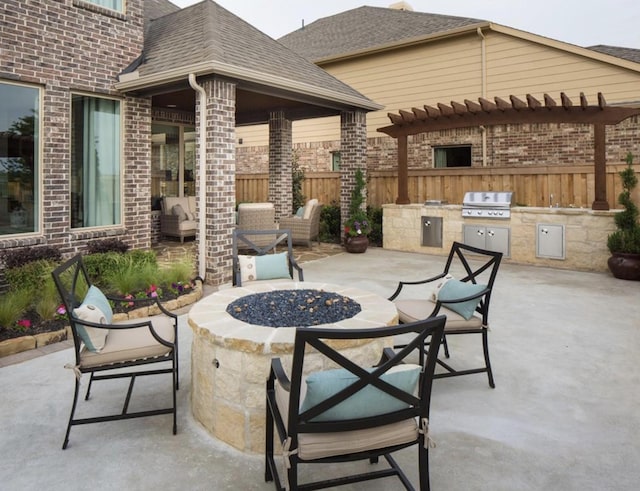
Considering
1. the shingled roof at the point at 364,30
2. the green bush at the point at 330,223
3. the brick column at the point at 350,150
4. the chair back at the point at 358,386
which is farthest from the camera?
the shingled roof at the point at 364,30

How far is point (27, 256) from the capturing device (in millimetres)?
6016

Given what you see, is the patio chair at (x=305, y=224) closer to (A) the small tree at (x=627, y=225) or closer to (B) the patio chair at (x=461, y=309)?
(A) the small tree at (x=627, y=225)

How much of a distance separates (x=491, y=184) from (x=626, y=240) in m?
3.19

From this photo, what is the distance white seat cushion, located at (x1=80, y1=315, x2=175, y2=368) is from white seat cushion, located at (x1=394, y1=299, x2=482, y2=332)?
5.79ft

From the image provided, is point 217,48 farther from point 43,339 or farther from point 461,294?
point 461,294

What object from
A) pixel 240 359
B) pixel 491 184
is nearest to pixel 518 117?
pixel 491 184

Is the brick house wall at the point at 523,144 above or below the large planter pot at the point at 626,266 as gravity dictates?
above

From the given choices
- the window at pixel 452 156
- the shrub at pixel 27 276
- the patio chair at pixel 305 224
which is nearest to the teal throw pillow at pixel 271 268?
the shrub at pixel 27 276

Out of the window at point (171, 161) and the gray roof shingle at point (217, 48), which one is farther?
the window at point (171, 161)

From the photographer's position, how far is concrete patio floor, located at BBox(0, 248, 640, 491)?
7.82ft

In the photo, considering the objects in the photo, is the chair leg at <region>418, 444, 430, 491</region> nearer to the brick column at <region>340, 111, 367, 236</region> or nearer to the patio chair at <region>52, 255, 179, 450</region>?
the patio chair at <region>52, 255, 179, 450</region>

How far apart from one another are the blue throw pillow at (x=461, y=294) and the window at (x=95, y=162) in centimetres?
581

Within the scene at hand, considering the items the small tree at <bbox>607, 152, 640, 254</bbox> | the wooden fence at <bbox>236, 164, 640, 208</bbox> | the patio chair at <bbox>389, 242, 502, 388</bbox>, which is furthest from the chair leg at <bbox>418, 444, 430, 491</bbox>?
the wooden fence at <bbox>236, 164, 640, 208</bbox>

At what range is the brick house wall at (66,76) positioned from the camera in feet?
20.4
